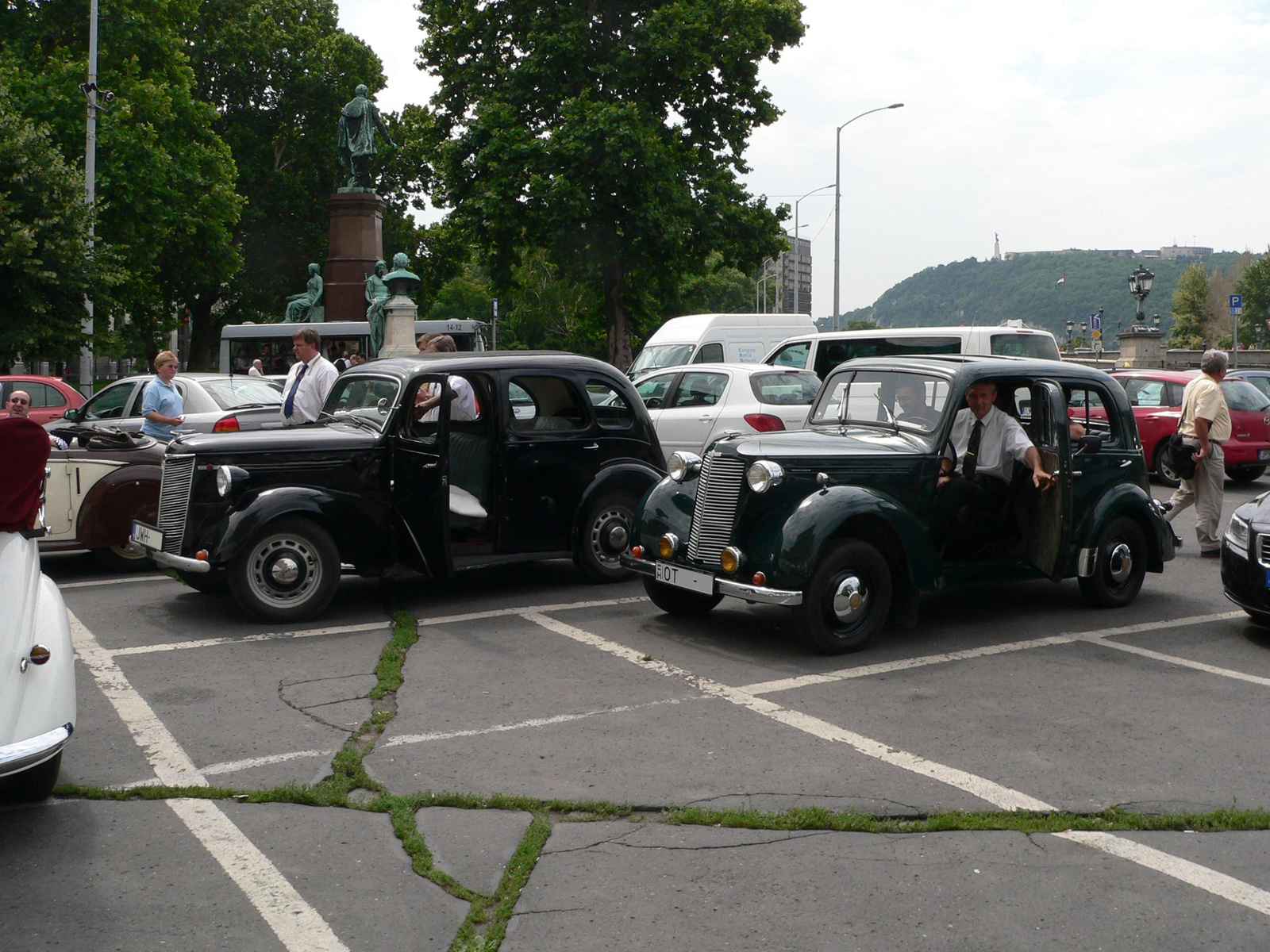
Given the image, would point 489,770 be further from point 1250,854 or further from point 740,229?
point 740,229

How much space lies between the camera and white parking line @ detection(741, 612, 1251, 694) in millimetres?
6691

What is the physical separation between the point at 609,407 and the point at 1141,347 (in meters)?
36.7

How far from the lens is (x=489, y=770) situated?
5.21 meters

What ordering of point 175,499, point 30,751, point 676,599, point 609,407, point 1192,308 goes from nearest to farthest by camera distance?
point 30,751, point 175,499, point 676,599, point 609,407, point 1192,308

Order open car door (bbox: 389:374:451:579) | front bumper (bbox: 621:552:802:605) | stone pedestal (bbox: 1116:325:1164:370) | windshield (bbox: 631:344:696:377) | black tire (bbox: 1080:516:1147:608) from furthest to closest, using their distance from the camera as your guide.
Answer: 1. stone pedestal (bbox: 1116:325:1164:370)
2. windshield (bbox: 631:344:696:377)
3. black tire (bbox: 1080:516:1147:608)
4. open car door (bbox: 389:374:451:579)
5. front bumper (bbox: 621:552:802:605)

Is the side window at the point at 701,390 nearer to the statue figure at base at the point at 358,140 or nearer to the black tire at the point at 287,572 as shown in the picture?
the black tire at the point at 287,572

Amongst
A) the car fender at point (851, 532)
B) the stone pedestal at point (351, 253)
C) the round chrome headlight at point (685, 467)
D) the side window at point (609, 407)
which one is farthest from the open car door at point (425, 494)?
the stone pedestal at point (351, 253)

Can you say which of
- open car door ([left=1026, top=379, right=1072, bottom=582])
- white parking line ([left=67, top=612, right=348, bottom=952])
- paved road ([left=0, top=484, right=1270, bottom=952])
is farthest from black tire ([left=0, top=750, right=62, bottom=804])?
open car door ([left=1026, top=379, right=1072, bottom=582])

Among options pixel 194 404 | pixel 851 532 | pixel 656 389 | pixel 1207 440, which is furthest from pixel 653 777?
pixel 656 389

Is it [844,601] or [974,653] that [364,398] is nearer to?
[844,601]

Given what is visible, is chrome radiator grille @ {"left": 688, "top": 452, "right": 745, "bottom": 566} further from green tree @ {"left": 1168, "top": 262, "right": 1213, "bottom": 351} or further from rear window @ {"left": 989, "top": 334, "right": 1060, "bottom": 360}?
green tree @ {"left": 1168, "top": 262, "right": 1213, "bottom": 351}

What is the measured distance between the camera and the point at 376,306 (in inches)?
1233

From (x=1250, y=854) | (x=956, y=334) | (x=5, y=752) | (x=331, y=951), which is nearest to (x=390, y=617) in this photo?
(x=5, y=752)

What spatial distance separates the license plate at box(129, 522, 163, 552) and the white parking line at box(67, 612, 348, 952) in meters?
1.61
